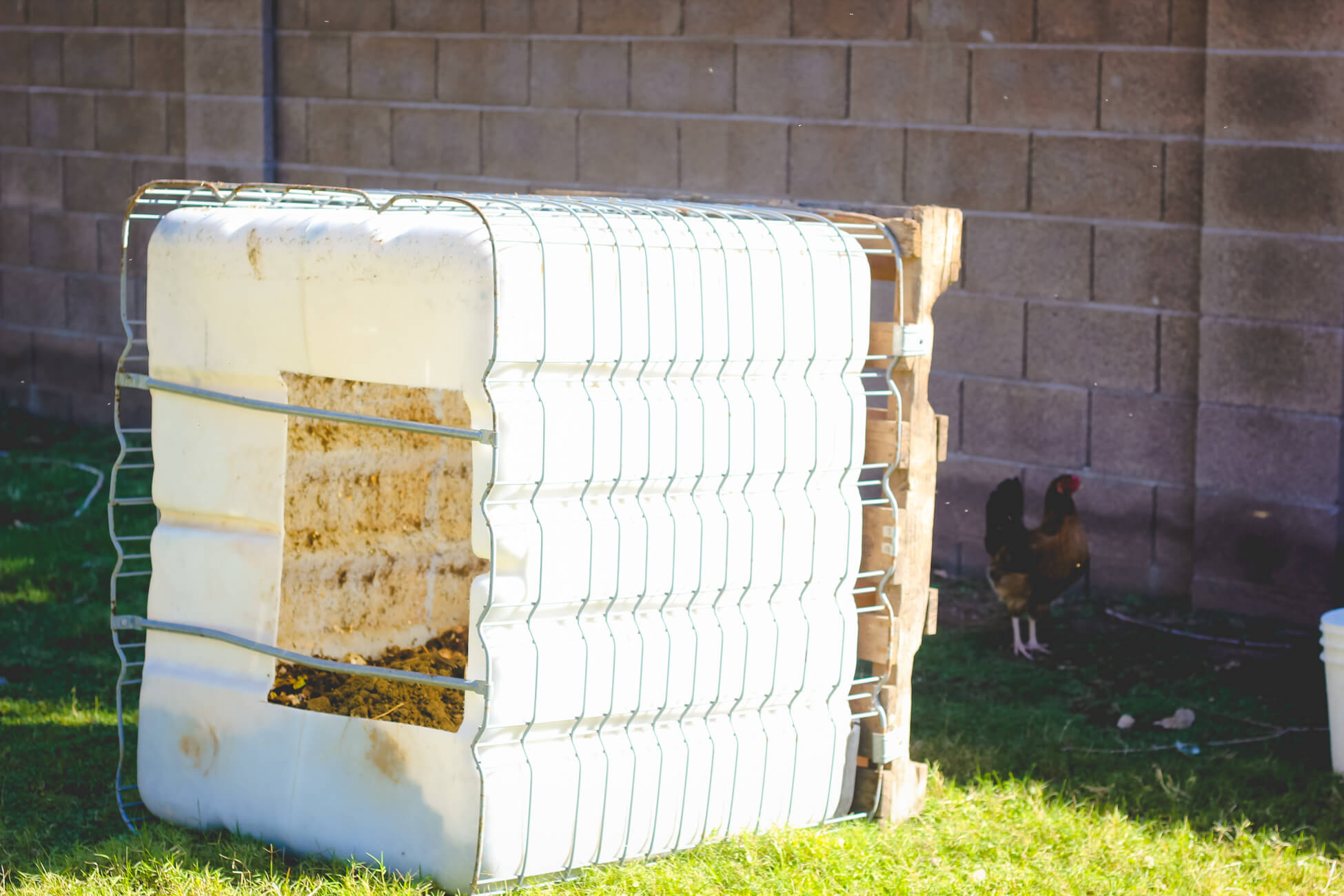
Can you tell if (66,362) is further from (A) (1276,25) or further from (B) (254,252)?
(A) (1276,25)

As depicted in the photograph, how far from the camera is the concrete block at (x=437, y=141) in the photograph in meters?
8.07

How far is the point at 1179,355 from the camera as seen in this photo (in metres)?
6.31

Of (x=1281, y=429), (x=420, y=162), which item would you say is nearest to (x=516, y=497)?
(x=1281, y=429)

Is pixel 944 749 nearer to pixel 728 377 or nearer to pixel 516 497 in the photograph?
pixel 728 377

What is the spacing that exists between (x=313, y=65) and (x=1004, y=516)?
4816mm

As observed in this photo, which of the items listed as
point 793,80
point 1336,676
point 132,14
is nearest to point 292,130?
point 132,14

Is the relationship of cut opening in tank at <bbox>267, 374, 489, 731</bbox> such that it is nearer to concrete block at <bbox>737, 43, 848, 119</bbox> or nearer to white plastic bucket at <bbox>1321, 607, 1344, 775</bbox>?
white plastic bucket at <bbox>1321, 607, 1344, 775</bbox>

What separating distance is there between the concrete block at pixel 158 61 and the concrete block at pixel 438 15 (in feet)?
5.76

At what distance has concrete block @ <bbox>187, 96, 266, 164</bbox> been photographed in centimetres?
884

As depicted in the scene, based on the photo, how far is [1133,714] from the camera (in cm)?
522

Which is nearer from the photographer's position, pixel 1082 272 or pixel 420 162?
pixel 1082 272

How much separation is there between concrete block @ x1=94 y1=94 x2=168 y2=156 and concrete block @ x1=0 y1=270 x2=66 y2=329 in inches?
37.9

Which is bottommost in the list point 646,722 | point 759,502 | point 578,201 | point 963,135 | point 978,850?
point 978,850

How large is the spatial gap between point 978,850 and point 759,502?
107cm
